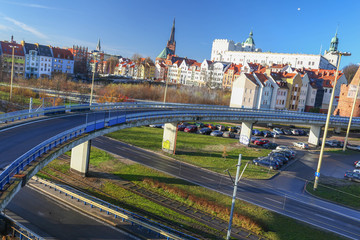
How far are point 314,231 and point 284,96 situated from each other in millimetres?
59664

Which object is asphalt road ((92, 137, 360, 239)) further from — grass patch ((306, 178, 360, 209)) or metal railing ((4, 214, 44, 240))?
metal railing ((4, 214, 44, 240))

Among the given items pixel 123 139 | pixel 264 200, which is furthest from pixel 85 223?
pixel 123 139

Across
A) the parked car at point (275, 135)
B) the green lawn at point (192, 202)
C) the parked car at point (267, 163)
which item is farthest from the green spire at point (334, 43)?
the green lawn at point (192, 202)

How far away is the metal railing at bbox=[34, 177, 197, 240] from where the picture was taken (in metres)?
20.0

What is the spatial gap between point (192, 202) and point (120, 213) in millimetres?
6854

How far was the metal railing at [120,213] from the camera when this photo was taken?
2005cm

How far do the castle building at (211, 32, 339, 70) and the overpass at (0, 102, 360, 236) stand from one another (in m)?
82.7

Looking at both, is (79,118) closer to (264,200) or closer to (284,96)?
(264,200)

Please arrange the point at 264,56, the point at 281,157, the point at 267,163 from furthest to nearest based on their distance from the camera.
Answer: the point at 264,56
the point at 281,157
the point at 267,163

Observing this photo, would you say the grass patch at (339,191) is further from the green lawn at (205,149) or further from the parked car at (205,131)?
the parked car at (205,131)

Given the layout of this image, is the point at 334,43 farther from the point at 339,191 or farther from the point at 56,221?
the point at 56,221

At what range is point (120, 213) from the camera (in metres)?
21.8

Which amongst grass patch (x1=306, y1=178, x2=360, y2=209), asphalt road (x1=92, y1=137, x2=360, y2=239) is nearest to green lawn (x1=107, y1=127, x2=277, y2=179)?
asphalt road (x1=92, y1=137, x2=360, y2=239)

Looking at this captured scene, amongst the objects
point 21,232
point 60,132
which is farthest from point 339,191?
point 21,232
